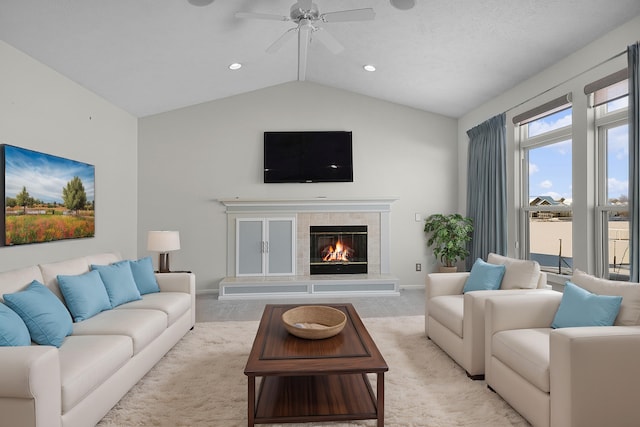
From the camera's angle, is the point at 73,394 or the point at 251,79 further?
the point at 251,79

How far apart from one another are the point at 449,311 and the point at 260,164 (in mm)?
3750

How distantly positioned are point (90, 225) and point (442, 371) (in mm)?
3990

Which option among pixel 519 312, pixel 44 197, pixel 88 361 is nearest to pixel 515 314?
pixel 519 312

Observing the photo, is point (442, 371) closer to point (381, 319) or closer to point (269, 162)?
point (381, 319)

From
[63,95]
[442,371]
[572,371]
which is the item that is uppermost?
[63,95]

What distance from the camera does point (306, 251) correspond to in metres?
5.92

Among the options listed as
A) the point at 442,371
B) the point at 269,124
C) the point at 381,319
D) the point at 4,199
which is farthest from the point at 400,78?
the point at 4,199

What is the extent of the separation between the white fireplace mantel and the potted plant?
747mm

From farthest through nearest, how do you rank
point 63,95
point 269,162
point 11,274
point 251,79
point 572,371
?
point 269,162, point 251,79, point 63,95, point 11,274, point 572,371

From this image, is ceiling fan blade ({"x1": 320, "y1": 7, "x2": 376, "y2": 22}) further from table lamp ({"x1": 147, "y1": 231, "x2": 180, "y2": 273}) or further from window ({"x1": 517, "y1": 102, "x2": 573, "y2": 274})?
table lamp ({"x1": 147, "y1": 231, "x2": 180, "y2": 273})

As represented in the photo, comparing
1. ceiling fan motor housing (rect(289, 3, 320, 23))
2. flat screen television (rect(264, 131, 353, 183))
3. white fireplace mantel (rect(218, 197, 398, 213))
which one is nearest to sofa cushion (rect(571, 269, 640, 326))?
ceiling fan motor housing (rect(289, 3, 320, 23))

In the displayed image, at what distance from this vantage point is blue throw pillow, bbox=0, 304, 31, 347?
1.98 m

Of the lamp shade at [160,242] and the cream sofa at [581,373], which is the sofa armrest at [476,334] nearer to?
the cream sofa at [581,373]

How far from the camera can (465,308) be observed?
2.91 m
